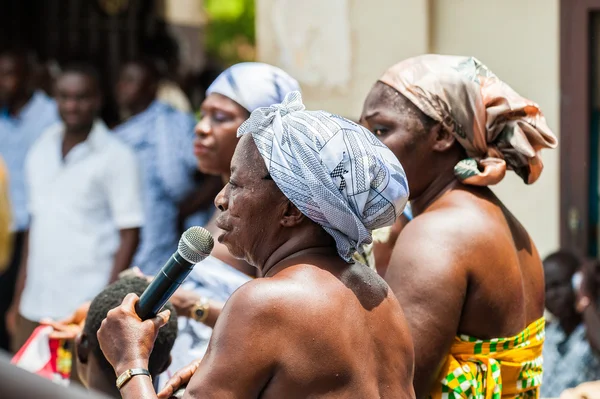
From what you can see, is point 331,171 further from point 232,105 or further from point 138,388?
point 232,105

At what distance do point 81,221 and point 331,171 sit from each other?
400 centimetres

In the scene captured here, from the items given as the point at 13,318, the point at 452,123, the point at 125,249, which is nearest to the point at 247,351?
the point at 452,123

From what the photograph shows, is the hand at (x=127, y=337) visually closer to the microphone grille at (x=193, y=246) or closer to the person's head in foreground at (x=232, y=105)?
the microphone grille at (x=193, y=246)

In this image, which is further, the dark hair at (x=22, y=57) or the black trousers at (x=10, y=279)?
the dark hair at (x=22, y=57)

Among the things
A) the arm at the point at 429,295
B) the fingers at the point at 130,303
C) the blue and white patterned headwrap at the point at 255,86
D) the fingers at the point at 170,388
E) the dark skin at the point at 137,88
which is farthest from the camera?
the dark skin at the point at 137,88

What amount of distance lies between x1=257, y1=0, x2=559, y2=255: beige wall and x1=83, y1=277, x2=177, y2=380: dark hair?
122 inches

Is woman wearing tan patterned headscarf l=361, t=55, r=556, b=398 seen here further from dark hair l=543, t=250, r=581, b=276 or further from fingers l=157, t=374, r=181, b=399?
dark hair l=543, t=250, r=581, b=276

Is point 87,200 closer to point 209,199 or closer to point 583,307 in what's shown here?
point 209,199

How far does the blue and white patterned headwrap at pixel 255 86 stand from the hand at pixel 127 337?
1756 mm

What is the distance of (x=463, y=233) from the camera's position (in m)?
2.92

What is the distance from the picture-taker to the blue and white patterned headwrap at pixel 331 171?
223 cm

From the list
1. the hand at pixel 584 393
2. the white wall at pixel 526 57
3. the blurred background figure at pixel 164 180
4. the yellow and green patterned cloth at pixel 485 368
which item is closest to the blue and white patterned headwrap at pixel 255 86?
the yellow and green patterned cloth at pixel 485 368

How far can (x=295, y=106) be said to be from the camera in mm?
2395

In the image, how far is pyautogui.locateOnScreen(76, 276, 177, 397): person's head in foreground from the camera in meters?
2.98
